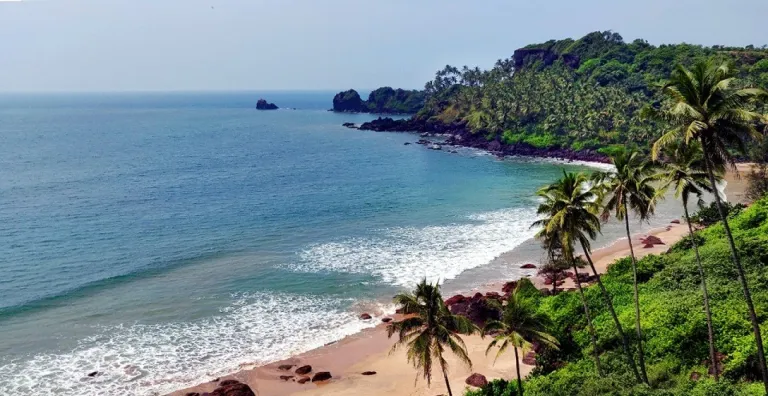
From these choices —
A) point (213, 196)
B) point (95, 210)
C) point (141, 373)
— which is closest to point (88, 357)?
point (141, 373)

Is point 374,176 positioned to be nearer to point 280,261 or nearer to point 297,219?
point 297,219

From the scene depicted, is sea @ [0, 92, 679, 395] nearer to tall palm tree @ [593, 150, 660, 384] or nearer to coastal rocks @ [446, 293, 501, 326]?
coastal rocks @ [446, 293, 501, 326]

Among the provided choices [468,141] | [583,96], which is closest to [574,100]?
[583,96]

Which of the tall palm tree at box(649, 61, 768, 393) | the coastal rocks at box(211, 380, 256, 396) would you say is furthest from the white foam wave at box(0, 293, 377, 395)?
the tall palm tree at box(649, 61, 768, 393)

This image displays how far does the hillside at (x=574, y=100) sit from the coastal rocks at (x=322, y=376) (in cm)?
9218

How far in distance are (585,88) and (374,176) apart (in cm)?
7379

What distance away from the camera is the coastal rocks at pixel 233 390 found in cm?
3177

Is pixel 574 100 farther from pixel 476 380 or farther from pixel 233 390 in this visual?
pixel 233 390

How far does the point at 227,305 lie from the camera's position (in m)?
44.9

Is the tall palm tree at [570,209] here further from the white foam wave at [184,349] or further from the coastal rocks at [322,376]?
the white foam wave at [184,349]

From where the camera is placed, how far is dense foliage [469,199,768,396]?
24219 millimetres

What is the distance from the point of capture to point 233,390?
31984 mm

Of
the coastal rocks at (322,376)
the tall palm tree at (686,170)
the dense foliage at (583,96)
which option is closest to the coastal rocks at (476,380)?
the coastal rocks at (322,376)

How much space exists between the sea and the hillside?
19423 millimetres
